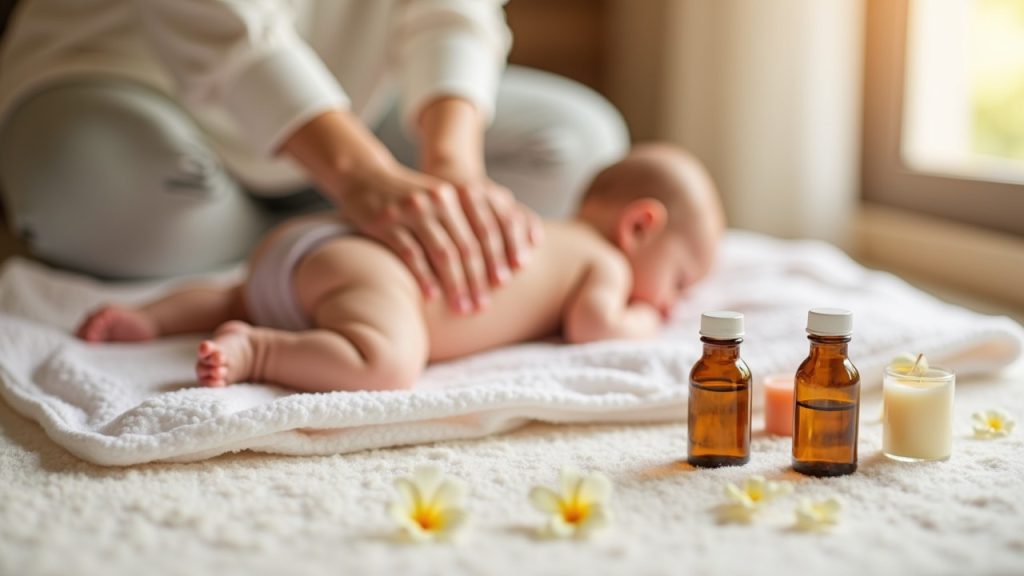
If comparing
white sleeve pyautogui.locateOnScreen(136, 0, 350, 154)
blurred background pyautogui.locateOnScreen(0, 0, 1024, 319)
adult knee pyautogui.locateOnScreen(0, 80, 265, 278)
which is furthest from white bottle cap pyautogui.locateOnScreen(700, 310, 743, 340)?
blurred background pyautogui.locateOnScreen(0, 0, 1024, 319)

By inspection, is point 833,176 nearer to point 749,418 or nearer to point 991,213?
point 991,213

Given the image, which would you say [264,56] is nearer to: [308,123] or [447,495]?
[308,123]

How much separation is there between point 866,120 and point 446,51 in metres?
1.29

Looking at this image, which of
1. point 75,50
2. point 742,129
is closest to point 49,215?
point 75,50

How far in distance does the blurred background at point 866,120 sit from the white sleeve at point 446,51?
2.73 ft

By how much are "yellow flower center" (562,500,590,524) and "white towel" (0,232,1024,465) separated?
0.24 metres

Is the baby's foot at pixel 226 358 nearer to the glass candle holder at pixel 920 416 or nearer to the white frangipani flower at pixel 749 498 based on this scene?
the white frangipani flower at pixel 749 498

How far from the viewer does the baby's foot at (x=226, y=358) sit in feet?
3.41

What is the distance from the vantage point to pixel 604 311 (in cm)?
132

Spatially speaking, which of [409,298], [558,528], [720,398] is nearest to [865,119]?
[409,298]

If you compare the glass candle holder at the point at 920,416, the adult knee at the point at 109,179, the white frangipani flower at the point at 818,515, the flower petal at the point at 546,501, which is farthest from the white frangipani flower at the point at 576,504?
the adult knee at the point at 109,179

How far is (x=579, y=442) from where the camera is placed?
1.01 metres

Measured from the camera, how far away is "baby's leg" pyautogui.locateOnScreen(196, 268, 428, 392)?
1.05 metres

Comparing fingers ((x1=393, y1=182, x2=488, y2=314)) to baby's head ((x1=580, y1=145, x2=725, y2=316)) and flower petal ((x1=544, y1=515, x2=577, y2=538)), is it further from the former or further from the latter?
flower petal ((x1=544, y1=515, x2=577, y2=538))
